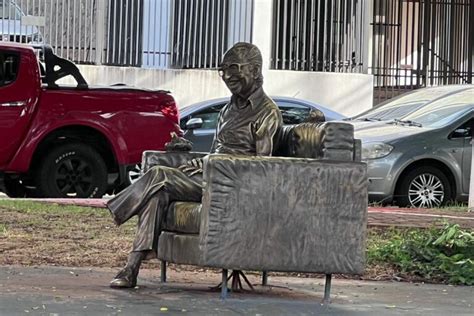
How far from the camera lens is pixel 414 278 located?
784cm

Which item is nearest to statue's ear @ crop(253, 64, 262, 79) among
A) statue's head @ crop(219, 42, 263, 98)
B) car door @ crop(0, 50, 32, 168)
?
statue's head @ crop(219, 42, 263, 98)

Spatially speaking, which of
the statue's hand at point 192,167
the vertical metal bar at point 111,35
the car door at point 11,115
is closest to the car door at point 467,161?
the car door at point 11,115

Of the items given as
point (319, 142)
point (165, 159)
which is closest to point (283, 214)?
point (319, 142)

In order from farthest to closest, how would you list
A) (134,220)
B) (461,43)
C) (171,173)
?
1. (461,43)
2. (134,220)
3. (171,173)

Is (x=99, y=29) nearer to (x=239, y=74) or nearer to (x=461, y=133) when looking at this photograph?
(x=461, y=133)

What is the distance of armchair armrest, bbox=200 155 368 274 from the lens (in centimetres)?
609

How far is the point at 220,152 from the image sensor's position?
6664 millimetres

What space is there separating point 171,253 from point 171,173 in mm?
506

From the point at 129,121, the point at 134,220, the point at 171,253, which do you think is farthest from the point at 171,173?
the point at 129,121

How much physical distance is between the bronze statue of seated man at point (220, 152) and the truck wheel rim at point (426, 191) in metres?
5.99

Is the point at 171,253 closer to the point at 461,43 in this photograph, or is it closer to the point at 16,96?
the point at 16,96

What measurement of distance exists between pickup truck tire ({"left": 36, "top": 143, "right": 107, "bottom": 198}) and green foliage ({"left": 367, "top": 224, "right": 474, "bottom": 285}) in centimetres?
446

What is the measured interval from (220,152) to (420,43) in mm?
16567

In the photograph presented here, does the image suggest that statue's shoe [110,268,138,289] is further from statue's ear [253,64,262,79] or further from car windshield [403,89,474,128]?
car windshield [403,89,474,128]
